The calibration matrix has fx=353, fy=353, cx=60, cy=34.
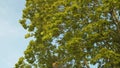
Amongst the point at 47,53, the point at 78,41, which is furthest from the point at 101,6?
the point at 47,53

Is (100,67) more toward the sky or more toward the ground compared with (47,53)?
more toward the ground

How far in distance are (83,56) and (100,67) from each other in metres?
1.80

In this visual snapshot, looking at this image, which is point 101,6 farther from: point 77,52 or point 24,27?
point 24,27

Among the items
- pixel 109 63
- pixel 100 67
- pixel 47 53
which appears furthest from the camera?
pixel 47 53

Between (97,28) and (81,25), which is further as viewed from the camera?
(81,25)

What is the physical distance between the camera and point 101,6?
98.8 ft

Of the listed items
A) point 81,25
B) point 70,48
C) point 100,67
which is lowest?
point 100,67

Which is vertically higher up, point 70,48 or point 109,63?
point 70,48

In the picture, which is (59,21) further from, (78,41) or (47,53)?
(47,53)

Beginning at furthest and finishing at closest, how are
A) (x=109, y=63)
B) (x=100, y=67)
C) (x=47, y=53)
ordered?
(x=47, y=53) < (x=100, y=67) < (x=109, y=63)

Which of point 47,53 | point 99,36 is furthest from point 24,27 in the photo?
point 99,36

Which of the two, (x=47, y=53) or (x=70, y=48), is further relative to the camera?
(x=47, y=53)

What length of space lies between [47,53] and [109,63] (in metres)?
10.0

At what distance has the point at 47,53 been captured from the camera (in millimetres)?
37969
